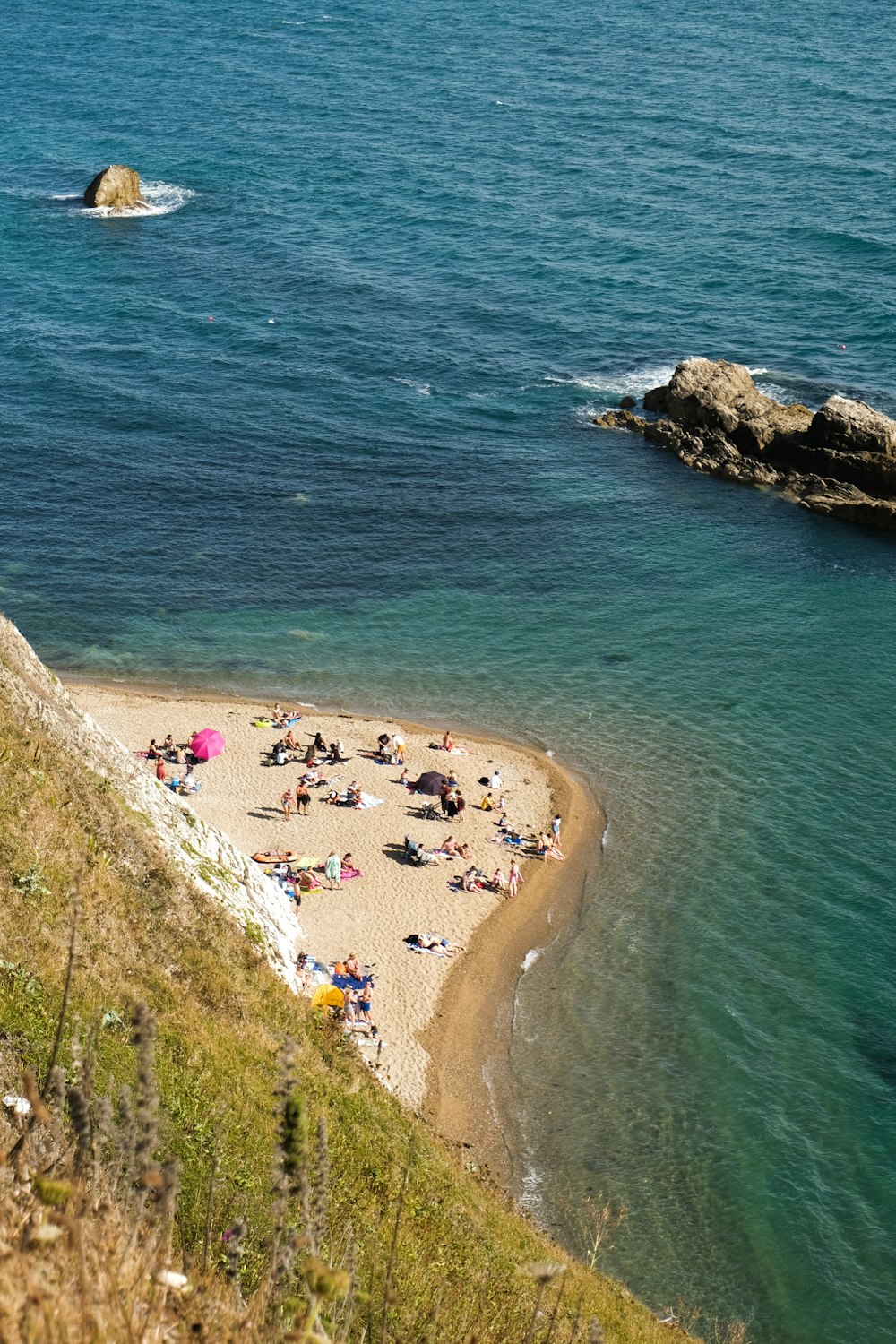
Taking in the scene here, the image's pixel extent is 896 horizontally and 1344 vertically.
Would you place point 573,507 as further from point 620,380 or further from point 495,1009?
point 495,1009

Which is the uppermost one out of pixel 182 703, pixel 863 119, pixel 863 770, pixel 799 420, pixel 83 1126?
pixel 863 119

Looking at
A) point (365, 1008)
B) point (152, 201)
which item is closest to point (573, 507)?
point (365, 1008)

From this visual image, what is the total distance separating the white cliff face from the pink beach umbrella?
14629 millimetres

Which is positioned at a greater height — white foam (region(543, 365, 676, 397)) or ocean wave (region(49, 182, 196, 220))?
ocean wave (region(49, 182, 196, 220))

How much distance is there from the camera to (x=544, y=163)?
116 meters

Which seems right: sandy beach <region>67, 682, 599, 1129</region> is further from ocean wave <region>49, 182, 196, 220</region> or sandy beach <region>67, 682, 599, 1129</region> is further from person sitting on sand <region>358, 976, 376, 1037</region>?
ocean wave <region>49, 182, 196, 220</region>

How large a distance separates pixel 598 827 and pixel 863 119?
101m

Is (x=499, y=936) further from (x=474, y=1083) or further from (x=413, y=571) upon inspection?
(x=413, y=571)

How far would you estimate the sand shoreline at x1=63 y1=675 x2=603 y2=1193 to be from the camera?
109 feet

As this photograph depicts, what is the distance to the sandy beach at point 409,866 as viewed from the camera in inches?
1364

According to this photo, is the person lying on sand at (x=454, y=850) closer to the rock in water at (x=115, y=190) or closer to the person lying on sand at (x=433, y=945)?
the person lying on sand at (x=433, y=945)

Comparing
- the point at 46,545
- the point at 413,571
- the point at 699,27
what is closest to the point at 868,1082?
the point at 413,571

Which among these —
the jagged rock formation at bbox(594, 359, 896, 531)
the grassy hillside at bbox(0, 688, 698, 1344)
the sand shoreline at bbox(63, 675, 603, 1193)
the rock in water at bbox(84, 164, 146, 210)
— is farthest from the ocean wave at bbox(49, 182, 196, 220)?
the grassy hillside at bbox(0, 688, 698, 1344)

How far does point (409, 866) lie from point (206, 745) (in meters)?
10.2
